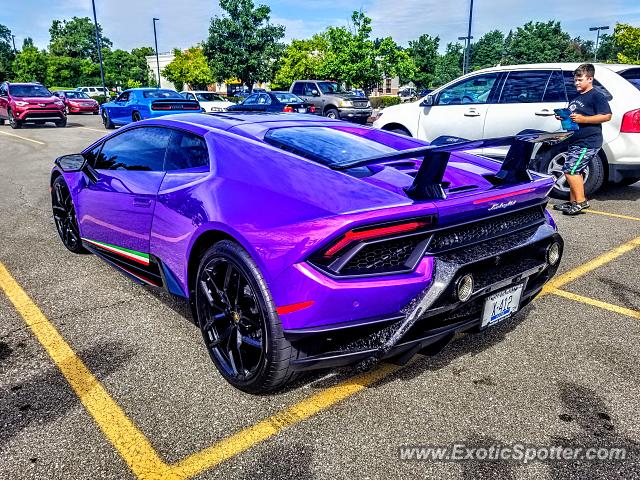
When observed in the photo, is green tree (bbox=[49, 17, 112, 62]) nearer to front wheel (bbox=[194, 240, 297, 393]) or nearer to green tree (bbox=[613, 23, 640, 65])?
green tree (bbox=[613, 23, 640, 65])

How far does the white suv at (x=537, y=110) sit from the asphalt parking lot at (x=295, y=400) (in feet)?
11.2

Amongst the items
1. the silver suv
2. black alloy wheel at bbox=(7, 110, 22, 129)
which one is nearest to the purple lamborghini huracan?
the silver suv

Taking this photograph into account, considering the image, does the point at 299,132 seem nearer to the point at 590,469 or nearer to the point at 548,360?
the point at 548,360

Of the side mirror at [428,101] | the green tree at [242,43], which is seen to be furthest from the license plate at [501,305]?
the green tree at [242,43]

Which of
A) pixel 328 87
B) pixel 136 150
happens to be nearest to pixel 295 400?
pixel 136 150

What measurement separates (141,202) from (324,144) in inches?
48.4

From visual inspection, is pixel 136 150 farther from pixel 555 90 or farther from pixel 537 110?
pixel 555 90

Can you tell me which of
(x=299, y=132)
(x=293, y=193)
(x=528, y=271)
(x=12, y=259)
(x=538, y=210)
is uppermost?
(x=299, y=132)

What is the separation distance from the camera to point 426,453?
6.88ft

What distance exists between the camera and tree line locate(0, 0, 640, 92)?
39.1 meters

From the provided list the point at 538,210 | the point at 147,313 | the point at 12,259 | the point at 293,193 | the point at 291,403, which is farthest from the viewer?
the point at 12,259

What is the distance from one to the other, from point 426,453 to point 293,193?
1255 millimetres

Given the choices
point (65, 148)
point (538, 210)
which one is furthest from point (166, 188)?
point (65, 148)

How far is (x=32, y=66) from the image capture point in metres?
67.0
